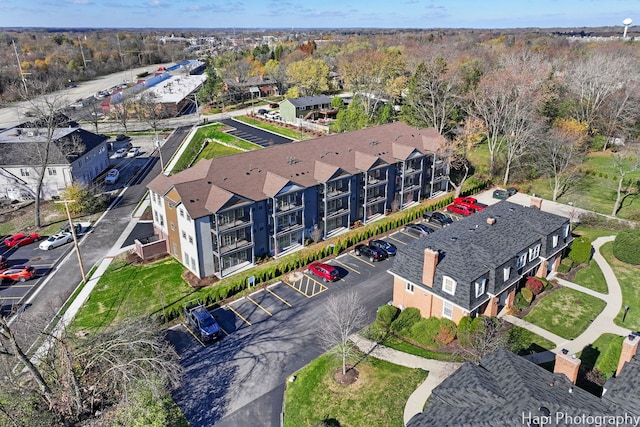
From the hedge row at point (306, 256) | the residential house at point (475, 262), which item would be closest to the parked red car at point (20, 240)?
the hedge row at point (306, 256)

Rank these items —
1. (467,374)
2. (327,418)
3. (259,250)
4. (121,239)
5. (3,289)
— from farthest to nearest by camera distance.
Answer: (121,239), (259,250), (3,289), (327,418), (467,374)

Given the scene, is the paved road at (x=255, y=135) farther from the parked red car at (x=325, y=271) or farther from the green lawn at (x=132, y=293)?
the parked red car at (x=325, y=271)

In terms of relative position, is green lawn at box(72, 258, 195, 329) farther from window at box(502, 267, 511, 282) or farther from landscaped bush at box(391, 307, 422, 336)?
window at box(502, 267, 511, 282)

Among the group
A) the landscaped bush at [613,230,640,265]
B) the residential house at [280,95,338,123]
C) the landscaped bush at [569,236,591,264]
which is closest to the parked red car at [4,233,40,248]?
the landscaped bush at [569,236,591,264]

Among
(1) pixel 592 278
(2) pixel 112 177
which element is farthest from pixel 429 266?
(2) pixel 112 177

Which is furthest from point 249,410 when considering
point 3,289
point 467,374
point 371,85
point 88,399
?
point 371,85

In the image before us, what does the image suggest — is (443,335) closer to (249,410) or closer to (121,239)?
(249,410)

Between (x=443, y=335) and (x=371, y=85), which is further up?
(x=371, y=85)
